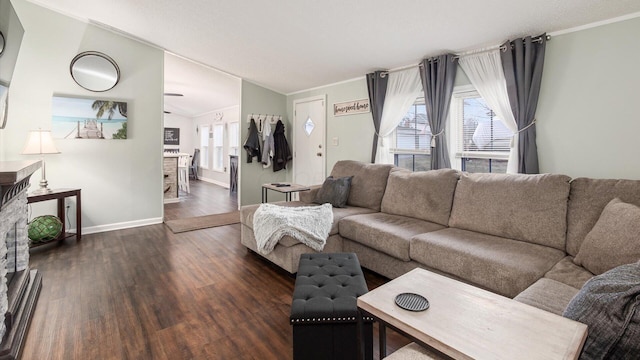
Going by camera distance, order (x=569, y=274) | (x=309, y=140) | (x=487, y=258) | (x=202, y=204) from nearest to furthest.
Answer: (x=569, y=274) → (x=487, y=258) → (x=309, y=140) → (x=202, y=204)

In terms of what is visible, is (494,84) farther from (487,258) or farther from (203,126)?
(203,126)

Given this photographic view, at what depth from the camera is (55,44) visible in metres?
3.65

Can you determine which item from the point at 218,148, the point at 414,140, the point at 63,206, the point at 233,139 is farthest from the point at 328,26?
the point at 218,148

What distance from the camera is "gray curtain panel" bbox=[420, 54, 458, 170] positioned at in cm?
319

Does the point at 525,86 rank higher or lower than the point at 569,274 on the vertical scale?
higher

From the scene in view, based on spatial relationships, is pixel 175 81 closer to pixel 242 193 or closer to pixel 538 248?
pixel 242 193

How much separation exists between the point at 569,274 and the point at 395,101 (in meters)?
2.65

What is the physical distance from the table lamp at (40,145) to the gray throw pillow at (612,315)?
4.60 metres

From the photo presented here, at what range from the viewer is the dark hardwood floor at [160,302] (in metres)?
1.75

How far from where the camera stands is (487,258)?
6.27 feet

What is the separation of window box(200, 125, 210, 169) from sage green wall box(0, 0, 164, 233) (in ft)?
16.9

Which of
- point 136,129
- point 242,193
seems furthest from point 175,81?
point 242,193

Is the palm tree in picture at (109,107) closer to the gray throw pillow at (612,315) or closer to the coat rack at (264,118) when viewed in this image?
the coat rack at (264,118)

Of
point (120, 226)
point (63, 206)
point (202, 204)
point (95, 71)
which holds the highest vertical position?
point (95, 71)
